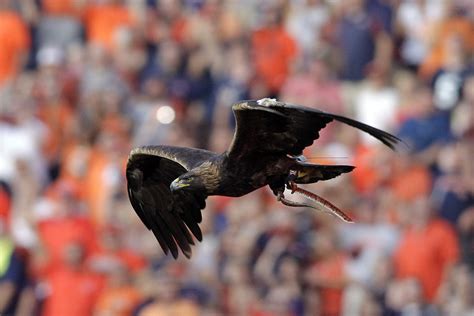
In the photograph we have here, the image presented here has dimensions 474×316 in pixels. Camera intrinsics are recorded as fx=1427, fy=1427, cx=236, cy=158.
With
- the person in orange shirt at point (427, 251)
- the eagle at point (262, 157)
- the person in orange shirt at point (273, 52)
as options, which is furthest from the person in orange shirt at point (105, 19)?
the eagle at point (262, 157)

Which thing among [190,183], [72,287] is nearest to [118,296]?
[72,287]

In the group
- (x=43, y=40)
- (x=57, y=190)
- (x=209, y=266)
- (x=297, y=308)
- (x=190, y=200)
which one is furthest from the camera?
(x=43, y=40)

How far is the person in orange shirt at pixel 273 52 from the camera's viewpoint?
15.9 meters

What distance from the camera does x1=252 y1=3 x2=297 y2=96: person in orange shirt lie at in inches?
627

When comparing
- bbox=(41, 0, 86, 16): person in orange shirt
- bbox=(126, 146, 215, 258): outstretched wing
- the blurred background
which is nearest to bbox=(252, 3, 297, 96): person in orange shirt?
the blurred background

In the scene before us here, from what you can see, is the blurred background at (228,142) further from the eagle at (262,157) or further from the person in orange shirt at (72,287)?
the eagle at (262,157)

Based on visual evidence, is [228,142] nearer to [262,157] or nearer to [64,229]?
[64,229]

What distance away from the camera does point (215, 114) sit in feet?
51.6

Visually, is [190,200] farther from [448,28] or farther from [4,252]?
[448,28]

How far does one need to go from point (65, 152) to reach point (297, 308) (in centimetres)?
404

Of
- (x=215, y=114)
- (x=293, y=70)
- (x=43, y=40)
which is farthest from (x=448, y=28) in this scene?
(x=43, y=40)

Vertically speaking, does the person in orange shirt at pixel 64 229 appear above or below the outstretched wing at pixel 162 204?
above

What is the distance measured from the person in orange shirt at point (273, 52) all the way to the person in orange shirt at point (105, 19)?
1.94 meters

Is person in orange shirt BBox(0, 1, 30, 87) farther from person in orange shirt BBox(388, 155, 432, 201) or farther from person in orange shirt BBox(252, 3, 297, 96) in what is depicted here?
person in orange shirt BBox(388, 155, 432, 201)
